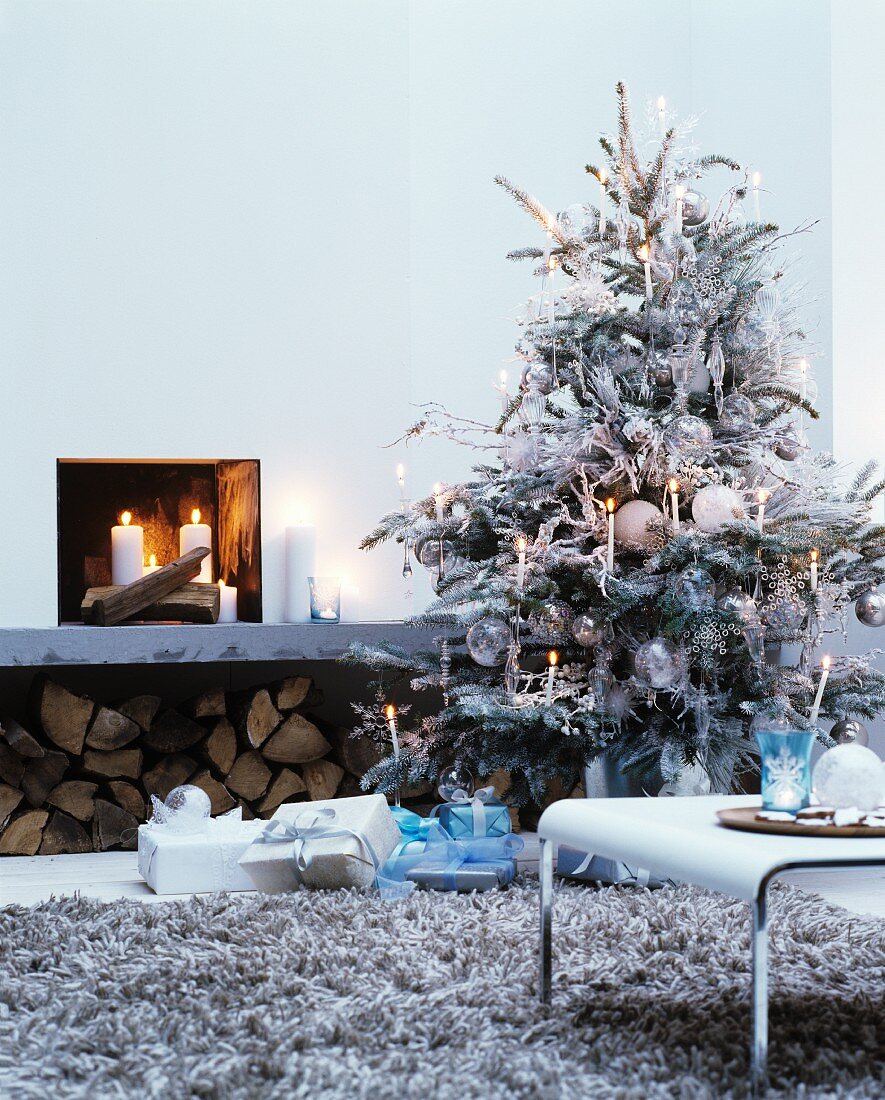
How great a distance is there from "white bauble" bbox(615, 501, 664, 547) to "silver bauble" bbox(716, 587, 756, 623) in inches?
9.2

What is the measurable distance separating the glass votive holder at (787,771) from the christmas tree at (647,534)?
113 cm

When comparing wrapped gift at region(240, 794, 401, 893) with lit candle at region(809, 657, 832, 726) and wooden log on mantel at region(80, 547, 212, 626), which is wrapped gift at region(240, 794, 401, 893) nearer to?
wooden log on mantel at region(80, 547, 212, 626)

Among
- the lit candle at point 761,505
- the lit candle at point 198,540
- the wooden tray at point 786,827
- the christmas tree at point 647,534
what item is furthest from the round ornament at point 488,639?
the wooden tray at point 786,827

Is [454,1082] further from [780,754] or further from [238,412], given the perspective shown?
[238,412]

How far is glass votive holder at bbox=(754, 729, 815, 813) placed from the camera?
1.71 meters

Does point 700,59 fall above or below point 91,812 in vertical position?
above

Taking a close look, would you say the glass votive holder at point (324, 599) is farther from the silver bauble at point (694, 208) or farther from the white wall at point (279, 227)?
the silver bauble at point (694, 208)

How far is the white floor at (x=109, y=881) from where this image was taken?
109 inches

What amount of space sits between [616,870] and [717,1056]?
3.78 feet

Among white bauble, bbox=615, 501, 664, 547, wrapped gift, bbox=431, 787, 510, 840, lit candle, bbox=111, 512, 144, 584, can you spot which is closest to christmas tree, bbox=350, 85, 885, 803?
white bauble, bbox=615, 501, 664, 547

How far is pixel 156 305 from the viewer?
3.69 m

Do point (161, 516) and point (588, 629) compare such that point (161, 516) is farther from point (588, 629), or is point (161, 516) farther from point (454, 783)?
point (588, 629)

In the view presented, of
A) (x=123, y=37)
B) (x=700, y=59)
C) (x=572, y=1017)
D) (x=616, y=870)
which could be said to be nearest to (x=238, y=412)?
(x=123, y=37)

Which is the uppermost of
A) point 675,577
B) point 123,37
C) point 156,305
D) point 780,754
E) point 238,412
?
point 123,37
